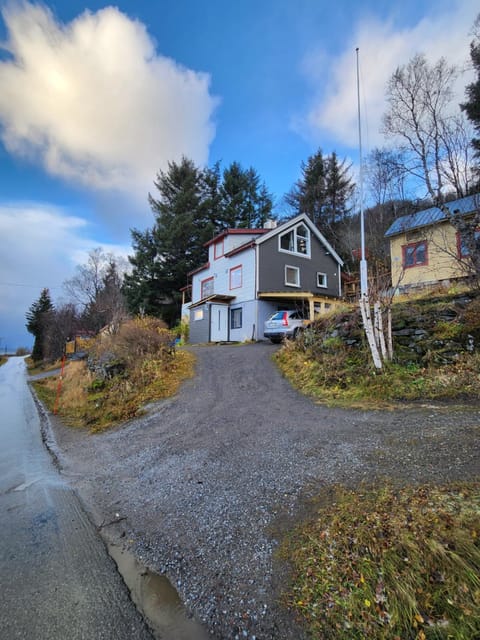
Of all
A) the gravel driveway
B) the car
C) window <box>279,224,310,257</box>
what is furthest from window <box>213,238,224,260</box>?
the gravel driveway

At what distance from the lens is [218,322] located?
18766 millimetres

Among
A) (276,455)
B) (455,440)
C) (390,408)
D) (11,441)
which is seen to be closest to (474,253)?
(390,408)

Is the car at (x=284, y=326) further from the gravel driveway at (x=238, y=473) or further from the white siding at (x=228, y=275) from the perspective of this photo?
the gravel driveway at (x=238, y=473)

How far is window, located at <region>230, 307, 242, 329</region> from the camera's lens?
18.1 metres

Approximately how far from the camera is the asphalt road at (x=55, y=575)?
2.01m

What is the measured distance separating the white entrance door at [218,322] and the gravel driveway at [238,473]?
11.8m

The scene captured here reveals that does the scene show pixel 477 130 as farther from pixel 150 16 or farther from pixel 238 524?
pixel 238 524

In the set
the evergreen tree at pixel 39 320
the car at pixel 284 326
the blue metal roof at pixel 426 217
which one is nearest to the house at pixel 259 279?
the car at pixel 284 326

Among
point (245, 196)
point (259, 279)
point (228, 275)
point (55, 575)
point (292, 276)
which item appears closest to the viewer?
point (55, 575)

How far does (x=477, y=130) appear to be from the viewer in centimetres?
1361

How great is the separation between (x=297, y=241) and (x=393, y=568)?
1978 cm

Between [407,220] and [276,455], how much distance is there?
Answer: 16332mm

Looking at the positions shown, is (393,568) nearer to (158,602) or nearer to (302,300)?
(158,602)

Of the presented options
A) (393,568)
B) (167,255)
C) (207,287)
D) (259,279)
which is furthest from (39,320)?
(393,568)
